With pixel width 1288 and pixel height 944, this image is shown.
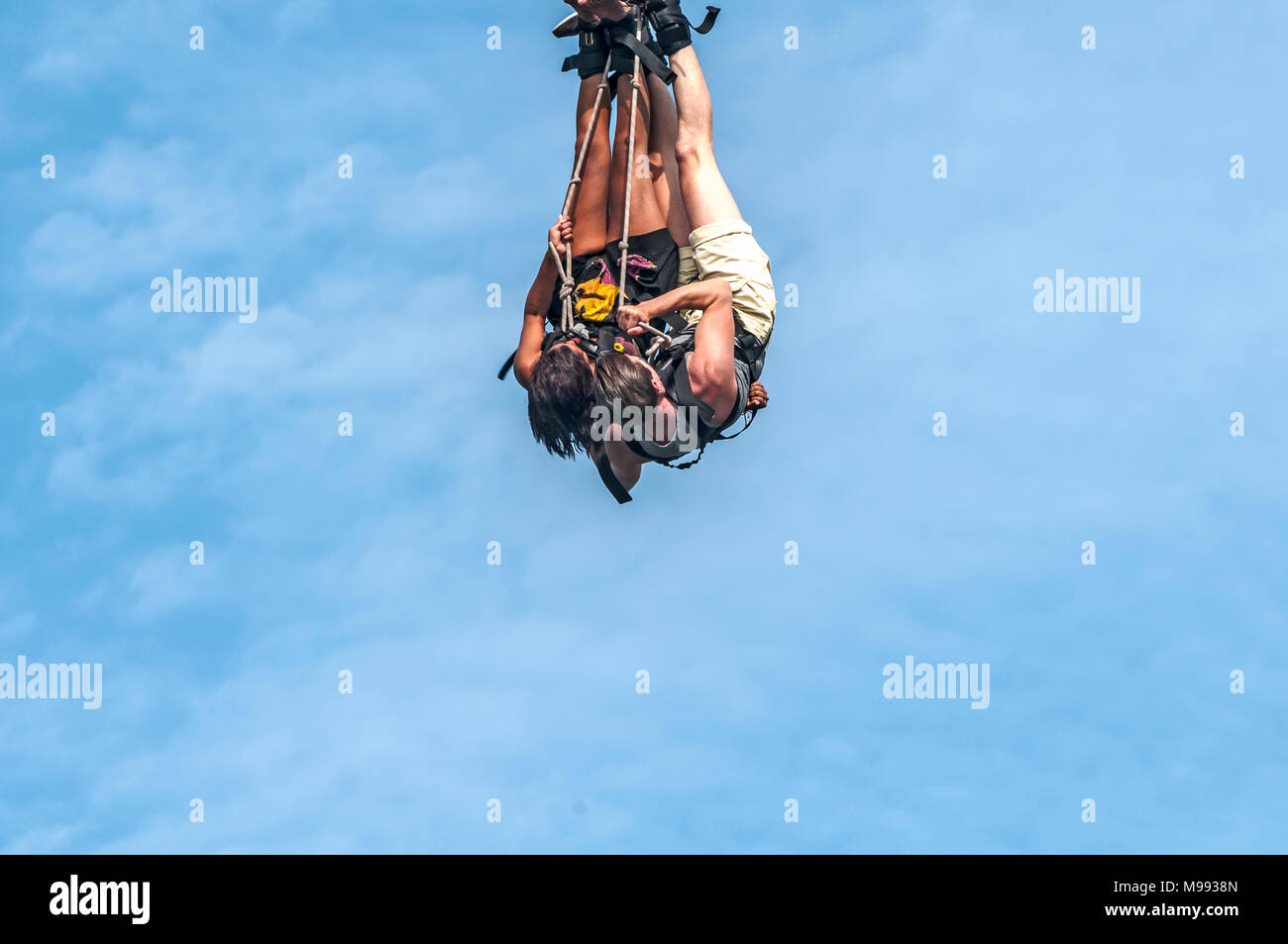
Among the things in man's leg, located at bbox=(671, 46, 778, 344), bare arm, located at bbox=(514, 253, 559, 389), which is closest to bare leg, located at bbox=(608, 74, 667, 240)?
man's leg, located at bbox=(671, 46, 778, 344)

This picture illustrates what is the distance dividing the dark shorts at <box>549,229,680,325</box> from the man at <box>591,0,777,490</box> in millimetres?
180

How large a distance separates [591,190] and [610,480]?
8.44ft

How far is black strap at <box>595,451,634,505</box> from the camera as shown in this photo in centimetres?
1483

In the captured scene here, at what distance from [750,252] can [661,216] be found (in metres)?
1.03

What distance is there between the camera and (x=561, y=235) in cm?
1455

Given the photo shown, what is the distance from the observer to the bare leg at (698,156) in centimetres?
1520

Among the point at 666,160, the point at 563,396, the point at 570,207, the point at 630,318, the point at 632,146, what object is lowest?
the point at 563,396

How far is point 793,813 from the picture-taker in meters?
19.6

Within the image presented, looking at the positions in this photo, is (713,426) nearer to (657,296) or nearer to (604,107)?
(657,296)

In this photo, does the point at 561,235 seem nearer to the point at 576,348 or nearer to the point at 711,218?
the point at 576,348

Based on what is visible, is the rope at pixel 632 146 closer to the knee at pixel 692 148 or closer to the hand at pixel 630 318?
the hand at pixel 630 318

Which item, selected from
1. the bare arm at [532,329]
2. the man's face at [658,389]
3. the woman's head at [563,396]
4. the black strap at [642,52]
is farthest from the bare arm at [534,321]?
the black strap at [642,52]

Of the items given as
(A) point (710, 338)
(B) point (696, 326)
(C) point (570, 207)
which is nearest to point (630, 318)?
(A) point (710, 338)

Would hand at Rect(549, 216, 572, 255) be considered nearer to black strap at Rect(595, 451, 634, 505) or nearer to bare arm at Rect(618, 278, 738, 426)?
bare arm at Rect(618, 278, 738, 426)
